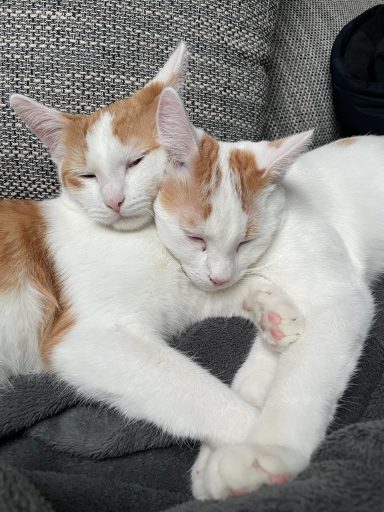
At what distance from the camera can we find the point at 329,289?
94cm

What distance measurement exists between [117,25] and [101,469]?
998 millimetres

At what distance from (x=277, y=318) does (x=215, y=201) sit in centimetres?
24

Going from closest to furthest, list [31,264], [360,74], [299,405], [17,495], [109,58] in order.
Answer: [17,495] → [299,405] → [31,264] → [109,58] → [360,74]

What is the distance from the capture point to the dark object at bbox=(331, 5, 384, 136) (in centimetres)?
152

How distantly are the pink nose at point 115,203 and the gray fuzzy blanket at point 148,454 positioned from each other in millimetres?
295

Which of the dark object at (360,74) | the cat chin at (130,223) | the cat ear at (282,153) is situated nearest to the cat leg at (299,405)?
the cat ear at (282,153)

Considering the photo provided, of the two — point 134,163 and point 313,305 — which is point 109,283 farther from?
point 313,305

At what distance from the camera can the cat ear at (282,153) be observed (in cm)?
91

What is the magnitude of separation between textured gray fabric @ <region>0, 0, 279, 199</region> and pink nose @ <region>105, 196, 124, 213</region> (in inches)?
14.4

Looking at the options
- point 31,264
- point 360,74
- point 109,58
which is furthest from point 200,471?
point 360,74

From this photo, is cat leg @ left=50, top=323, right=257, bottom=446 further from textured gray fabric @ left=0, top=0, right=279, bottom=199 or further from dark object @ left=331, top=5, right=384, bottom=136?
dark object @ left=331, top=5, right=384, bottom=136

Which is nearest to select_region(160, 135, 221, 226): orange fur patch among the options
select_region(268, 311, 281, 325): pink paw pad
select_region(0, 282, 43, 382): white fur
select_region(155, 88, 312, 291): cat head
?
select_region(155, 88, 312, 291): cat head

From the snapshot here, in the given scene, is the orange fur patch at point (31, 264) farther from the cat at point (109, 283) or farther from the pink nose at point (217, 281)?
the pink nose at point (217, 281)

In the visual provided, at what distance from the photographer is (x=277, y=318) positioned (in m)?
0.89
